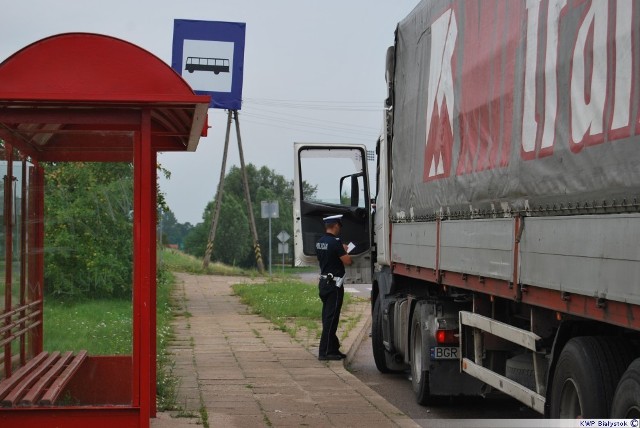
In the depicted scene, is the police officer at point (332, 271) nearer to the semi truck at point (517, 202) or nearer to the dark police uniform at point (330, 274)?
the dark police uniform at point (330, 274)

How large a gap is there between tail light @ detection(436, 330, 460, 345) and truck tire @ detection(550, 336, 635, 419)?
3.74 meters

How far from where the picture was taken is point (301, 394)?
11.2 metres

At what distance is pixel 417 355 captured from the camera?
11203mm

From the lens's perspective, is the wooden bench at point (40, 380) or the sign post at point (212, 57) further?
the sign post at point (212, 57)

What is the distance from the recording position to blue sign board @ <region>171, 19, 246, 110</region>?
58.1 ft

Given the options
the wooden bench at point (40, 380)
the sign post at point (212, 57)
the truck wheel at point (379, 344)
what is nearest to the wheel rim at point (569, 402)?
the wooden bench at point (40, 380)

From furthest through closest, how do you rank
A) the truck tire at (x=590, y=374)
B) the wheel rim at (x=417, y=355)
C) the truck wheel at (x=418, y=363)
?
the wheel rim at (x=417, y=355), the truck wheel at (x=418, y=363), the truck tire at (x=590, y=374)

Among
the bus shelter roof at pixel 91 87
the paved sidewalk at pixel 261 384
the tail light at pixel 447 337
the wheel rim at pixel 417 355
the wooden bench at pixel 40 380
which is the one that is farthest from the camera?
the wheel rim at pixel 417 355

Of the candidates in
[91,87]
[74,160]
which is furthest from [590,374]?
[74,160]

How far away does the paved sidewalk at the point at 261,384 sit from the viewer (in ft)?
31.3

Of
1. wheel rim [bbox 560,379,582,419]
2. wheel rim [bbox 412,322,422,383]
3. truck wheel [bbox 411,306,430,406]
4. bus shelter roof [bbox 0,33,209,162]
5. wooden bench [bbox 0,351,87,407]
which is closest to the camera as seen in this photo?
wheel rim [bbox 560,379,582,419]

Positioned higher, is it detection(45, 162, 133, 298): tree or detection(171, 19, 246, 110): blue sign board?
detection(171, 19, 246, 110): blue sign board

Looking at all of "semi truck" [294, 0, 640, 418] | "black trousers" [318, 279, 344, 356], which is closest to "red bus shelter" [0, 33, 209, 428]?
"semi truck" [294, 0, 640, 418]

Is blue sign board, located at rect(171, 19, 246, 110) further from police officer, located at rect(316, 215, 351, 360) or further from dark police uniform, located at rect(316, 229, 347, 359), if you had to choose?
dark police uniform, located at rect(316, 229, 347, 359)
